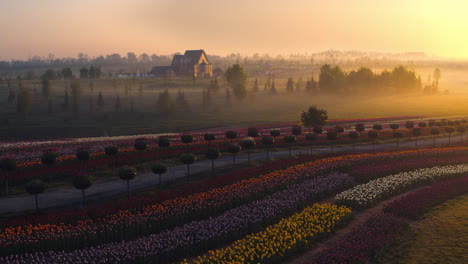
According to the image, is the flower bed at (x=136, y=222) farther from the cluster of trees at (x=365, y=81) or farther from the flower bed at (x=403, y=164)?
the cluster of trees at (x=365, y=81)

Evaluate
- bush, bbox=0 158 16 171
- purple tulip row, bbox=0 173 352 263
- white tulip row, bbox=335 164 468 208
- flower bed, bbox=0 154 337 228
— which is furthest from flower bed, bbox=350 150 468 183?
bush, bbox=0 158 16 171

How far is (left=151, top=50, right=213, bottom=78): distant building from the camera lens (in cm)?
16438

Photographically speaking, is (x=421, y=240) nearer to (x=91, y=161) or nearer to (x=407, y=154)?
(x=407, y=154)

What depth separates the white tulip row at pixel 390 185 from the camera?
2455cm

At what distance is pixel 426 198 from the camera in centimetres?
2544

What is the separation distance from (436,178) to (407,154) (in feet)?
22.3

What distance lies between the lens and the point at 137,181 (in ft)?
99.2

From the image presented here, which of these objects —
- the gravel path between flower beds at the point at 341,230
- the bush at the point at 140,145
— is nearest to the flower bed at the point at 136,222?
the gravel path between flower beds at the point at 341,230

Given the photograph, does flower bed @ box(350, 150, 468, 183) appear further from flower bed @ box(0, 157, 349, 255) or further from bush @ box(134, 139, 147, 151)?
bush @ box(134, 139, 147, 151)

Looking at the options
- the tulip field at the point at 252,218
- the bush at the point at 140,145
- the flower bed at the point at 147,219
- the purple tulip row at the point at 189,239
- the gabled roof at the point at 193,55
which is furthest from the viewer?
the gabled roof at the point at 193,55

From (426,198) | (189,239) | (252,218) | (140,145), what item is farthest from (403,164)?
(140,145)

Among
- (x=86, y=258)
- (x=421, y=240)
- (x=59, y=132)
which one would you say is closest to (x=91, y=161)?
(x=86, y=258)

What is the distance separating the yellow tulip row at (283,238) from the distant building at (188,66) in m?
145

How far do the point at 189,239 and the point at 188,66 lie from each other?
494 ft
